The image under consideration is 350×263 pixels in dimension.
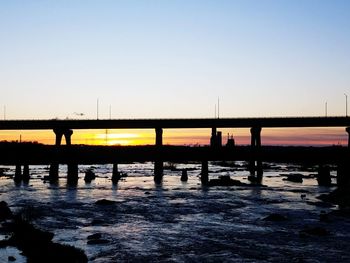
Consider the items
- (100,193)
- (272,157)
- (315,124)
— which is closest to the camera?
(100,193)

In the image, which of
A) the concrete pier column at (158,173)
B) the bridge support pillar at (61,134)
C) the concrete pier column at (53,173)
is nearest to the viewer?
the concrete pier column at (53,173)

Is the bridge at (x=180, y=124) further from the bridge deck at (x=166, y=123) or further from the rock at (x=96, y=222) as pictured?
the rock at (x=96, y=222)

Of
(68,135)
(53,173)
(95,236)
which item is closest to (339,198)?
(95,236)

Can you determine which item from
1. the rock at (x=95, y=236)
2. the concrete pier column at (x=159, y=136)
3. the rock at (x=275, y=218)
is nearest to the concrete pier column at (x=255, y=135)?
the concrete pier column at (x=159, y=136)

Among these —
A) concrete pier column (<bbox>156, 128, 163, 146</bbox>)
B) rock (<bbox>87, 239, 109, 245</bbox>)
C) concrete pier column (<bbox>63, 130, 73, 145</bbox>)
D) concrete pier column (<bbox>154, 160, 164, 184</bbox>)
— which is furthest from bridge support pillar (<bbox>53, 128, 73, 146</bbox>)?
rock (<bbox>87, 239, 109, 245</bbox>)

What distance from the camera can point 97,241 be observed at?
27.4 metres

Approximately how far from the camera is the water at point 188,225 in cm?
2500

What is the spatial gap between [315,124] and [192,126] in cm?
2331

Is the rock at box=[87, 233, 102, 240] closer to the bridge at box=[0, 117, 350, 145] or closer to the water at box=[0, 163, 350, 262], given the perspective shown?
the water at box=[0, 163, 350, 262]

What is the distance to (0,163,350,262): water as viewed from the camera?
2500cm

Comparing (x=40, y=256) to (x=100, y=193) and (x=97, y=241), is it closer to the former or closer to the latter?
(x=97, y=241)

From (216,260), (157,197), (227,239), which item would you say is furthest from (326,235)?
(157,197)

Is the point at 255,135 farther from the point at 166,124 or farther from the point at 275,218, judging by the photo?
the point at 275,218

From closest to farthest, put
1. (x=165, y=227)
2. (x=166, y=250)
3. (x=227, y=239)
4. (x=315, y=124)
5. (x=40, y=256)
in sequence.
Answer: (x=40, y=256)
(x=166, y=250)
(x=227, y=239)
(x=165, y=227)
(x=315, y=124)
